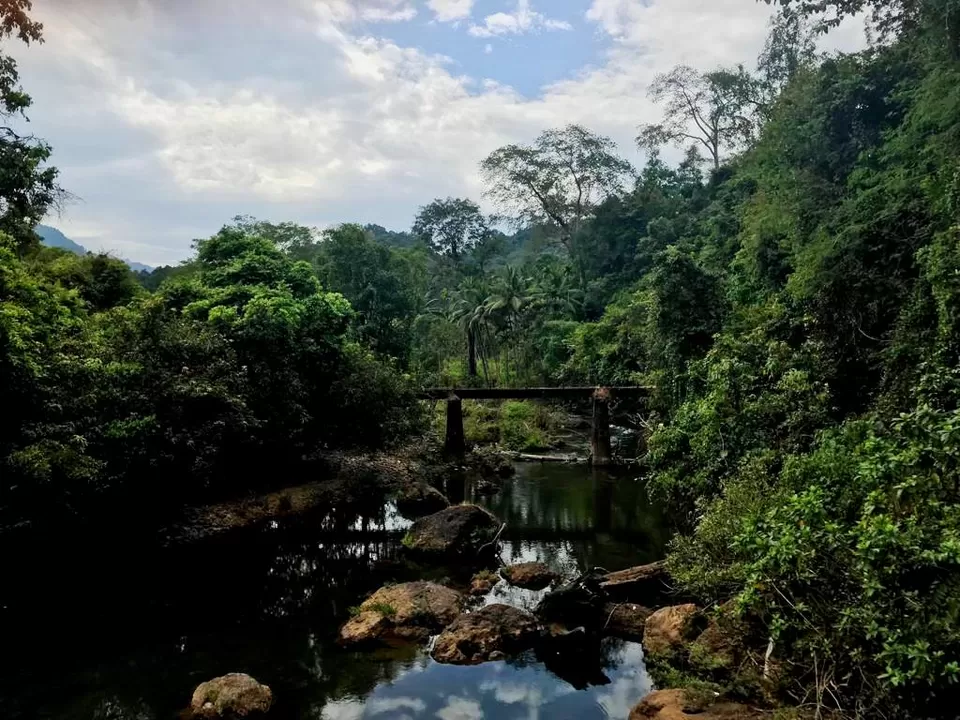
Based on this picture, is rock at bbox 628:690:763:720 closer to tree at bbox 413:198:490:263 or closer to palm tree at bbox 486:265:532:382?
palm tree at bbox 486:265:532:382

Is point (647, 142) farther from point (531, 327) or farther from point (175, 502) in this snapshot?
point (175, 502)

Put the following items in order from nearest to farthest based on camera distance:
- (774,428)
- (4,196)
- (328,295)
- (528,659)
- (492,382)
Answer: (528,659), (774,428), (4,196), (328,295), (492,382)

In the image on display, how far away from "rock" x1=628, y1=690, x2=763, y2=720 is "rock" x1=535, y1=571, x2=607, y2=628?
3.05 m

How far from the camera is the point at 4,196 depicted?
15070 mm

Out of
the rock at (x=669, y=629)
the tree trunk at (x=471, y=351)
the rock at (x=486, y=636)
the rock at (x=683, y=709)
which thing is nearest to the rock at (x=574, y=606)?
the rock at (x=486, y=636)

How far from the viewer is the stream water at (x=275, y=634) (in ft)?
29.3

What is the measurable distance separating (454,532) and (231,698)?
25.1 ft

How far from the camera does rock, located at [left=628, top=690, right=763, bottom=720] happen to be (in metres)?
7.05

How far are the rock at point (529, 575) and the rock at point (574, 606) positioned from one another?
6.15 feet

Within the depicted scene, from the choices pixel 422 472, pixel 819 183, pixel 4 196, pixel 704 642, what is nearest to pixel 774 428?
pixel 704 642

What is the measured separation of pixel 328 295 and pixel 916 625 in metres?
18.5

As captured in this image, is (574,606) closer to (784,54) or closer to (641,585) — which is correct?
(641,585)

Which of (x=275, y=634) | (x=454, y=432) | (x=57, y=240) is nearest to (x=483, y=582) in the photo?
(x=275, y=634)

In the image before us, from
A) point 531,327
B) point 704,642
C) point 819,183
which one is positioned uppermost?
point 819,183
